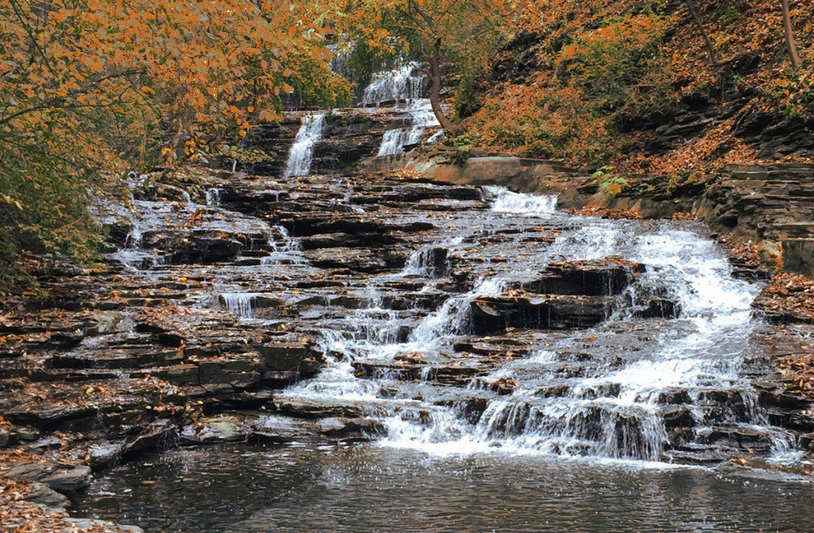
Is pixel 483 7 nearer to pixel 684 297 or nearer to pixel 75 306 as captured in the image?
pixel 684 297

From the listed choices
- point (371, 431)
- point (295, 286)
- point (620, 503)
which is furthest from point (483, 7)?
point (620, 503)

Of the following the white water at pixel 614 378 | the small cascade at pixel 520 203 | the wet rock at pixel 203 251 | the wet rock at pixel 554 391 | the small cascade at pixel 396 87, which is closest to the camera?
the white water at pixel 614 378

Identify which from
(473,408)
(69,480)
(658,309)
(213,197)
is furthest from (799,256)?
(213,197)

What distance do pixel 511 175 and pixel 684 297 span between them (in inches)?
395

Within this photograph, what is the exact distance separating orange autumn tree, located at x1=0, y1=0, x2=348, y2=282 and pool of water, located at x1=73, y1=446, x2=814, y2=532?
12.2 ft

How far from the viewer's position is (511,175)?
22766 mm

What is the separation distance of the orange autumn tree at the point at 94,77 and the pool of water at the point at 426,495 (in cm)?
371

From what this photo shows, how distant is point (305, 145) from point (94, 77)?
18.8 meters

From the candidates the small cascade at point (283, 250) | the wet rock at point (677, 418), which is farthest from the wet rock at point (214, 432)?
the small cascade at point (283, 250)

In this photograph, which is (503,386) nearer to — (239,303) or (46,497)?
(239,303)

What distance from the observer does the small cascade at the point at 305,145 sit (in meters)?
29.1

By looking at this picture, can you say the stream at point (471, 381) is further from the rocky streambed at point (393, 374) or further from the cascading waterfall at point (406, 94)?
Result: the cascading waterfall at point (406, 94)

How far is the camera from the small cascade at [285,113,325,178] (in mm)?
29094

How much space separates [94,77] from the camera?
36.6ft
